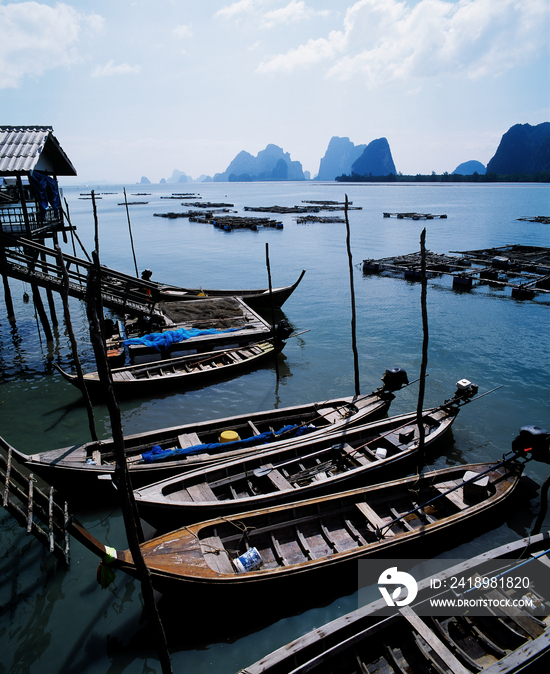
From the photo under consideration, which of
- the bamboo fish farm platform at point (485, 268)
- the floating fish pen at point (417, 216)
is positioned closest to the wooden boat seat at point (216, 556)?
the bamboo fish farm platform at point (485, 268)

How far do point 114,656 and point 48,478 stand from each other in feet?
13.5

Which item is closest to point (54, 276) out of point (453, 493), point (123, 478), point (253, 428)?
point (253, 428)

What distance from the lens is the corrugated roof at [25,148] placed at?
16375 mm

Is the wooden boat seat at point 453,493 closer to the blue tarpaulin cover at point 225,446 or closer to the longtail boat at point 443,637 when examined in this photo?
the longtail boat at point 443,637

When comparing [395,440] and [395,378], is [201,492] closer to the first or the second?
[395,440]

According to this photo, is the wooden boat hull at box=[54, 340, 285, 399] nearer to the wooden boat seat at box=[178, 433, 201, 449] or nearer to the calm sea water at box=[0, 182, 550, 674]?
the calm sea water at box=[0, 182, 550, 674]

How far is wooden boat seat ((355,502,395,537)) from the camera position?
8.23 metres

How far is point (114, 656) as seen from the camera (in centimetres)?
662

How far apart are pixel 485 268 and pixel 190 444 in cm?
3511

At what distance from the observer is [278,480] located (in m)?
→ 9.45

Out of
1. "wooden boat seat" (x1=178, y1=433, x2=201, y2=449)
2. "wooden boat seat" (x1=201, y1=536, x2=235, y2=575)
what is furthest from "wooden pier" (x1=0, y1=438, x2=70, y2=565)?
"wooden boat seat" (x1=178, y1=433, x2=201, y2=449)

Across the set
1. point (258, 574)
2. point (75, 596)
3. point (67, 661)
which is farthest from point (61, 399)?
point (258, 574)

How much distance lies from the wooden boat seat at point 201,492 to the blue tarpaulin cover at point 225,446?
132 centimetres

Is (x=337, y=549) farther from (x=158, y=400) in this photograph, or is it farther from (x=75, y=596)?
(x=158, y=400)
